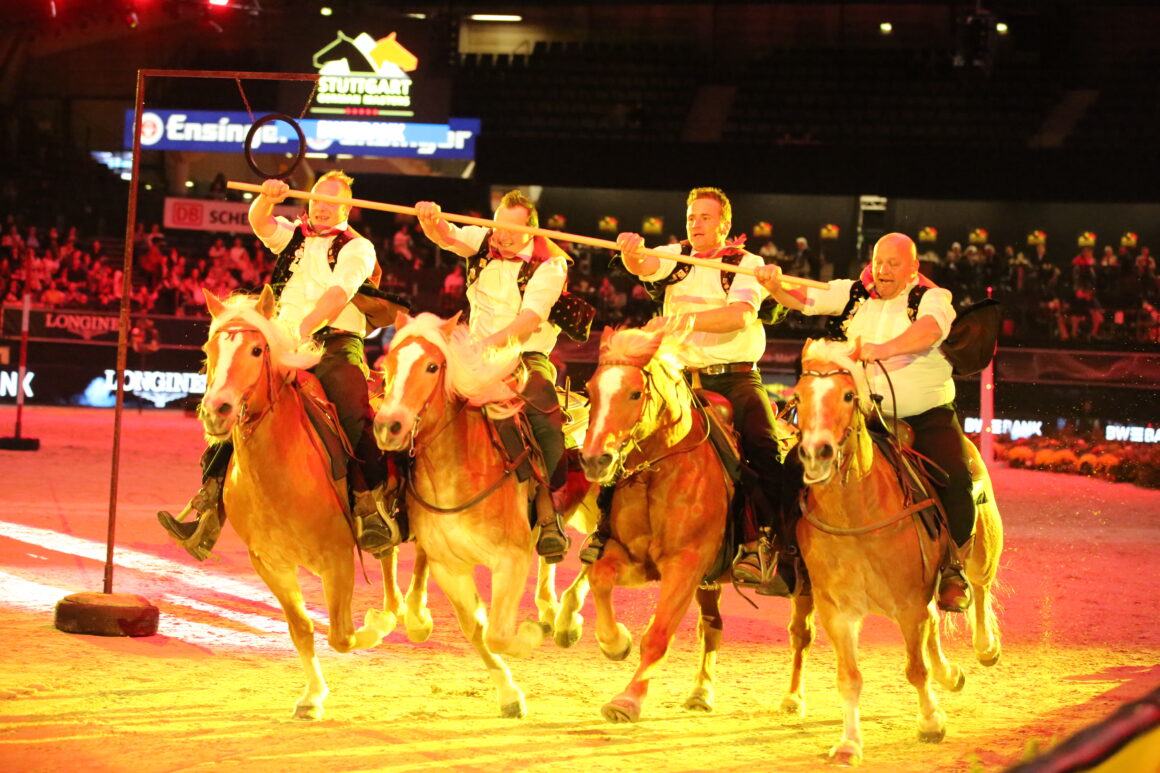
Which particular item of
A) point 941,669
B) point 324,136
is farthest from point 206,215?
point 941,669

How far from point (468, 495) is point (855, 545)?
72.5 inches

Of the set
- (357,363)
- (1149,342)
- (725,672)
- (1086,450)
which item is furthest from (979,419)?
(357,363)

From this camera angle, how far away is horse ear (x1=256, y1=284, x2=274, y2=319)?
21.2 ft

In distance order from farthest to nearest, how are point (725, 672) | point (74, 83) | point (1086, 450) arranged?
point (74, 83), point (1086, 450), point (725, 672)

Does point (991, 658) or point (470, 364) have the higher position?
point (470, 364)

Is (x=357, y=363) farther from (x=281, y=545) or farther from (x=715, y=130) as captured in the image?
(x=715, y=130)

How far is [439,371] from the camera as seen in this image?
6477mm

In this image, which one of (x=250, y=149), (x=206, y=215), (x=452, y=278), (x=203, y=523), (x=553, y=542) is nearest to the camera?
(x=553, y=542)

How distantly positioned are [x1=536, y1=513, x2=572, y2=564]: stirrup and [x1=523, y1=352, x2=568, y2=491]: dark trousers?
21cm

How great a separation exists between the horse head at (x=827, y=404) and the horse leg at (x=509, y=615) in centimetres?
153

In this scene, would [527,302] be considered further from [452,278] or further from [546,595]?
[452,278]

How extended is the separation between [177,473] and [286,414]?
9.47 meters

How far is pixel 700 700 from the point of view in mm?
6910

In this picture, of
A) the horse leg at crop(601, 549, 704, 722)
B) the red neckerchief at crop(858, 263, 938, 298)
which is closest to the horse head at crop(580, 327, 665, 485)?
the horse leg at crop(601, 549, 704, 722)
